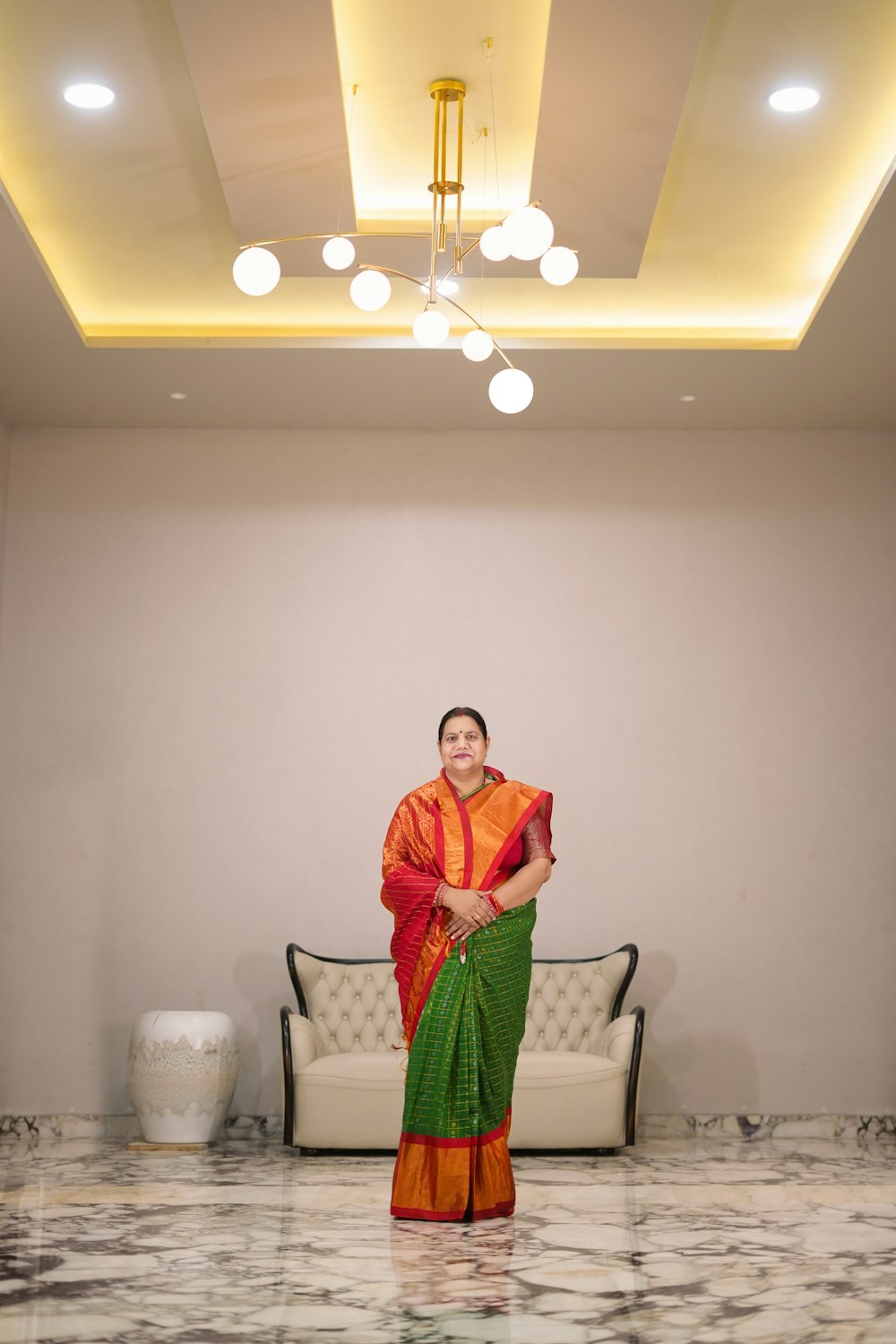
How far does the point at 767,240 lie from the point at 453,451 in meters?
2.23

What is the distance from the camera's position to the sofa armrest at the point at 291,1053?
6.01 m

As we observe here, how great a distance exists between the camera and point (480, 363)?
20.4ft

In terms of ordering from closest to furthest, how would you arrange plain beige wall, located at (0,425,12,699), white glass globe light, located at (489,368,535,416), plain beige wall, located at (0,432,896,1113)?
white glass globe light, located at (489,368,535,416)
plain beige wall, located at (0,432,896,1113)
plain beige wall, located at (0,425,12,699)

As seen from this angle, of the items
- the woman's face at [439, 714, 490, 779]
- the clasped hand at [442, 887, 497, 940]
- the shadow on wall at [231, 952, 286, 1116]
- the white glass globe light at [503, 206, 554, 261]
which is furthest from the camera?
the shadow on wall at [231, 952, 286, 1116]

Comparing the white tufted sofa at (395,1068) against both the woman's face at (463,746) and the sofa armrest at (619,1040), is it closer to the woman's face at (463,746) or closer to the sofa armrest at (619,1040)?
the sofa armrest at (619,1040)

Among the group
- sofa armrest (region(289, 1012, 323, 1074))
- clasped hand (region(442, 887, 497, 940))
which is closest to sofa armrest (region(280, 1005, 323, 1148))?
sofa armrest (region(289, 1012, 323, 1074))

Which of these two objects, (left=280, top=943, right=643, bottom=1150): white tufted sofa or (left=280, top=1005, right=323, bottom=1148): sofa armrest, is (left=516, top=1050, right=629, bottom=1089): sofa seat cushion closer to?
(left=280, top=943, right=643, bottom=1150): white tufted sofa

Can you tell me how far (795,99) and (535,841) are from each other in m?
2.67

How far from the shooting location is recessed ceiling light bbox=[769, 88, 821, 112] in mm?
4414

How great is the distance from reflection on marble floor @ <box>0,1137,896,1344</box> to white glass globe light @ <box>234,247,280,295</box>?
2.71m

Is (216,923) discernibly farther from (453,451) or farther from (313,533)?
(453,451)

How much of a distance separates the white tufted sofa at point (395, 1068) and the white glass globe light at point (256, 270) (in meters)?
3.43

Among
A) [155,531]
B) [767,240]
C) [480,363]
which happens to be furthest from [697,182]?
[155,531]

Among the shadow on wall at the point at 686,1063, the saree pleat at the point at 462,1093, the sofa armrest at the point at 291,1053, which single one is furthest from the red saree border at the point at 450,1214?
the shadow on wall at the point at 686,1063
